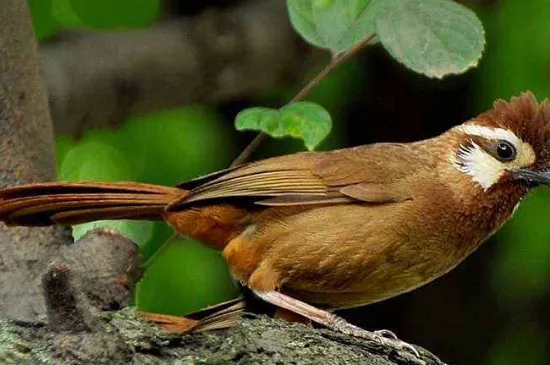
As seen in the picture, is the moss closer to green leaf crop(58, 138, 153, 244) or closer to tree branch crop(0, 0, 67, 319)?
tree branch crop(0, 0, 67, 319)

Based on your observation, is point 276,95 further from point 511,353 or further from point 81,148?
point 511,353

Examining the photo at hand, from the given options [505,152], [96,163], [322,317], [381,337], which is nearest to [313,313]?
[322,317]

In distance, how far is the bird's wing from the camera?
3.91m

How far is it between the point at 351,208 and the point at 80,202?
938 mm

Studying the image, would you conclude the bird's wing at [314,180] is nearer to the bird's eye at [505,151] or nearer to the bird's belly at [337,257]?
the bird's belly at [337,257]

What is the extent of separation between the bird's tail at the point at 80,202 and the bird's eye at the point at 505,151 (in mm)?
1111

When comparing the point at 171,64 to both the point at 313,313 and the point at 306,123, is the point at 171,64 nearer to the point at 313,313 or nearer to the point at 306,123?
the point at 306,123

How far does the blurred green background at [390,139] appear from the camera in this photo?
5371 mm

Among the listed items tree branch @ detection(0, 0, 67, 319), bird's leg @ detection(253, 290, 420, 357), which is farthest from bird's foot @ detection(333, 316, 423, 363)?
tree branch @ detection(0, 0, 67, 319)

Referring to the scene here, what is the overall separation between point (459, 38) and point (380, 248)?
71 centimetres

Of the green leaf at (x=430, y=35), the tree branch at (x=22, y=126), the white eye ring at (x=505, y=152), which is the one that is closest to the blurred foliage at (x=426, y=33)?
the green leaf at (x=430, y=35)

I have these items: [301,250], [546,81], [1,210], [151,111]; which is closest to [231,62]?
[151,111]

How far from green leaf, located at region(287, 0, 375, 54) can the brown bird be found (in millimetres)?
446

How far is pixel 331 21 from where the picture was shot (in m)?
3.93
